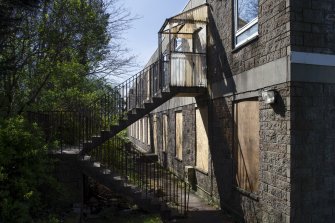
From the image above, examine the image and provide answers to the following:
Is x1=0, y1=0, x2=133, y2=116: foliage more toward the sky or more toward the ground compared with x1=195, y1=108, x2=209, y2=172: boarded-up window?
more toward the sky

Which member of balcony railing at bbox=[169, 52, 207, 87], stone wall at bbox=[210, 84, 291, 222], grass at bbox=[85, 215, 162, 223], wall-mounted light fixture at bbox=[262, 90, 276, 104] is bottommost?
grass at bbox=[85, 215, 162, 223]

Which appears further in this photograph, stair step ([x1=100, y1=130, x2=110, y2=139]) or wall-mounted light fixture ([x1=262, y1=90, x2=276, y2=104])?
stair step ([x1=100, y1=130, x2=110, y2=139])

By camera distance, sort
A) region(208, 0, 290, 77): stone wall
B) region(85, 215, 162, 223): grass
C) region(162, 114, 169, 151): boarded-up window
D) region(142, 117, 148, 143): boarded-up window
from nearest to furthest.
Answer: region(208, 0, 290, 77): stone wall
region(85, 215, 162, 223): grass
region(162, 114, 169, 151): boarded-up window
region(142, 117, 148, 143): boarded-up window

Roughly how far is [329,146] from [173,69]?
5.72 m

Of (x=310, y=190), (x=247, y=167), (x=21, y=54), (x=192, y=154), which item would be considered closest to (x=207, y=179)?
(x=192, y=154)

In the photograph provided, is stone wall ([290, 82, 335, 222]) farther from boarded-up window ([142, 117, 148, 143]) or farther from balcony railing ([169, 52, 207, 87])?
boarded-up window ([142, 117, 148, 143])

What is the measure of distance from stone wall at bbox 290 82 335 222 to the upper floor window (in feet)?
6.70

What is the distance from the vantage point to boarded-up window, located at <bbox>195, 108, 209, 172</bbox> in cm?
1098

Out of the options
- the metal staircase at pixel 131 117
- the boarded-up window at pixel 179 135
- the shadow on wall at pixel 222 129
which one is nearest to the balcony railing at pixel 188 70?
the metal staircase at pixel 131 117

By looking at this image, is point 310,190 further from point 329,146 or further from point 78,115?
point 78,115

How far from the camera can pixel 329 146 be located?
6.20m

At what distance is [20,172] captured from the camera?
6293mm

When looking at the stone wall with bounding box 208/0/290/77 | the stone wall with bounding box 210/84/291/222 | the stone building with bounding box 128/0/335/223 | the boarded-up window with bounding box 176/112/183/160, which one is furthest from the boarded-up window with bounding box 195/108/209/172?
the boarded-up window with bounding box 176/112/183/160

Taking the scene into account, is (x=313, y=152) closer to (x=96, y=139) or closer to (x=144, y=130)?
(x=96, y=139)
